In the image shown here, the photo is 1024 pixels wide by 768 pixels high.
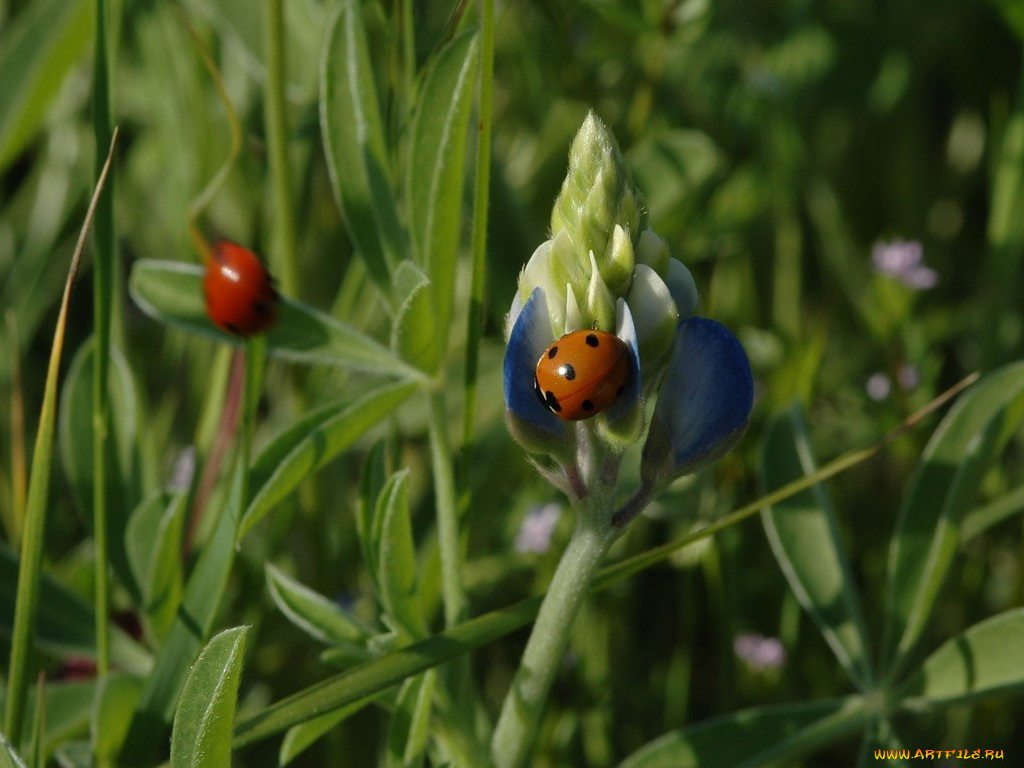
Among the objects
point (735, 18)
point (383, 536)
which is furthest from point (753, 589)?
point (735, 18)

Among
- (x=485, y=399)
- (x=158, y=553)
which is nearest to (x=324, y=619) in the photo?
(x=158, y=553)

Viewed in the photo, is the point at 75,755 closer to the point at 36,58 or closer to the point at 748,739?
the point at 748,739

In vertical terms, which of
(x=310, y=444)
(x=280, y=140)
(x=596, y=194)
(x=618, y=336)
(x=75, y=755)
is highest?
(x=280, y=140)

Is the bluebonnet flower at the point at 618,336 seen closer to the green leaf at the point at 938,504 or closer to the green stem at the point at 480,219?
the green stem at the point at 480,219

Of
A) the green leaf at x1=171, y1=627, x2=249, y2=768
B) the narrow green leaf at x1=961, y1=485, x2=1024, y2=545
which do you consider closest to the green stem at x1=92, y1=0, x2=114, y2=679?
the green leaf at x1=171, y1=627, x2=249, y2=768

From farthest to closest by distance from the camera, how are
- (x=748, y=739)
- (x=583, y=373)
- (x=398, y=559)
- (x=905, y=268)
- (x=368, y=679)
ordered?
(x=905, y=268)
(x=748, y=739)
(x=398, y=559)
(x=368, y=679)
(x=583, y=373)

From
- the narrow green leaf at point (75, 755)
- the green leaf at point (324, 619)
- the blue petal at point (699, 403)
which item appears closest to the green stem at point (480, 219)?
the green leaf at point (324, 619)

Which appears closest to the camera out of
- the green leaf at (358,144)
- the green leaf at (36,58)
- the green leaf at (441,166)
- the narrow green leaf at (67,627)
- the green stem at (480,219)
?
the green stem at (480,219)

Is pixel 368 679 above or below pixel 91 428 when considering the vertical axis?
below
